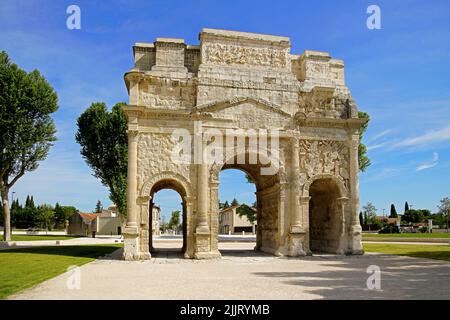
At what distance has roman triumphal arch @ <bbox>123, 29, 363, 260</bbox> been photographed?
18.7m

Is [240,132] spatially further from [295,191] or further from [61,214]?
[61,214]

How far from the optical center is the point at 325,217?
22266 mm

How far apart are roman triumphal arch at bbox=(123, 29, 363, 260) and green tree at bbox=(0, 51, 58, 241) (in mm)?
12587

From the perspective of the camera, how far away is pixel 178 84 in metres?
19.4

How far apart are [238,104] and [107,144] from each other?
66.2 ft

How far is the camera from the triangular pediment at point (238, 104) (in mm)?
19172

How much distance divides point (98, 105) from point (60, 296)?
30323 millimetres

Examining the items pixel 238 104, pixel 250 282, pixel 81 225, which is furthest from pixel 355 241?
pixel 81 225

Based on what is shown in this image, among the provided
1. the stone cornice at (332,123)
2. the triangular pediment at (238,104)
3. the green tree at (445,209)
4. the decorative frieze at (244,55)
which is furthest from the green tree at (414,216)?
the decorative frieze at (244,55)

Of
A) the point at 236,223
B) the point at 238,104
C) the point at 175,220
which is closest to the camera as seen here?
the point at 238,104

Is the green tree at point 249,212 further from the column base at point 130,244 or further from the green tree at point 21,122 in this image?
the column base at point 130,244

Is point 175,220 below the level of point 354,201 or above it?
below

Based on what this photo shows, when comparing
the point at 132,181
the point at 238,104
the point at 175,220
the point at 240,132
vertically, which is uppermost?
the point at 238,104
